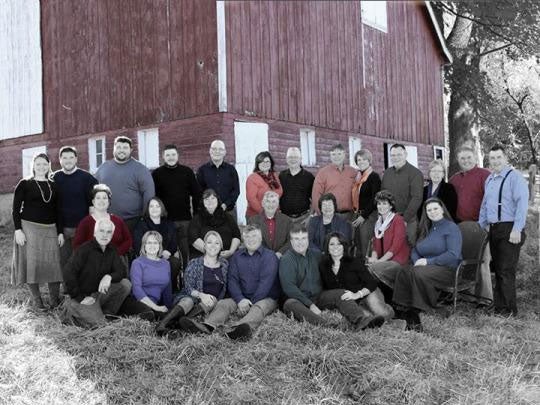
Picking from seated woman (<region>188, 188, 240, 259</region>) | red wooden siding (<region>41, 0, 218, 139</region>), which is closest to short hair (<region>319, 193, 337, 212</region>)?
seated woman (<region>188, 188, 240, 259</region>)

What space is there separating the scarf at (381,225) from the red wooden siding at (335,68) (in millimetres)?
6025

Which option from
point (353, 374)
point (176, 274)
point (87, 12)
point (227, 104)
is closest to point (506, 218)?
point (353, 374)

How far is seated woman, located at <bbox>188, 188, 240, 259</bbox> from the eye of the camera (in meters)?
6.96

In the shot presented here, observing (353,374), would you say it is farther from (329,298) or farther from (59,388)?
(59,388)

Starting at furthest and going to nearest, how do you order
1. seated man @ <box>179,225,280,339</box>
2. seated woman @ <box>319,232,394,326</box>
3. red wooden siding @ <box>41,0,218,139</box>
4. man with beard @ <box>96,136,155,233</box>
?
red wooden siding @ <box>41,0,218,139</box>, man with beard @ <box>96,136,155,233</box>, seated woman @ <box>319,232,394,326</box>, seated man @ <box>179,225,280,339</box>

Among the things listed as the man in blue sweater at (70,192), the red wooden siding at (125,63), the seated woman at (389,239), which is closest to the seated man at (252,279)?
the seated woman at (389,239)

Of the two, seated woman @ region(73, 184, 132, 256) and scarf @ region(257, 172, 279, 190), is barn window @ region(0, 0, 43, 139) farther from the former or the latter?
seated woman @ region(73, 184, 132, 256)

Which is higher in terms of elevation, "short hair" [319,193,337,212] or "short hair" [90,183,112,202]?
"short hair" [90,183,112,202]

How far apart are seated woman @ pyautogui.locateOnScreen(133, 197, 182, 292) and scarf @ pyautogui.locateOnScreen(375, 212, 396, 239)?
2.14m

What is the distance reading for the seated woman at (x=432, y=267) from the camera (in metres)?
6.56

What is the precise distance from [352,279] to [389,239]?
78 cm

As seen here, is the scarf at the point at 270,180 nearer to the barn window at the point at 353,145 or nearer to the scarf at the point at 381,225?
the scarf at the point at 381,225

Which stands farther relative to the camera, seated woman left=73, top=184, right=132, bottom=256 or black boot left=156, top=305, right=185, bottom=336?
seated woman left=73, top=184, right=132, bottom=256

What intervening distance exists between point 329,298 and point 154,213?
200cm
